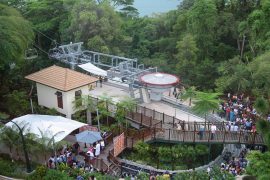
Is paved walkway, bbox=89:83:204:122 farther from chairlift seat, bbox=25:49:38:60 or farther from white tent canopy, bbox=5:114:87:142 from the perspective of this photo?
chairlift seat, bbox=25:49:38:60

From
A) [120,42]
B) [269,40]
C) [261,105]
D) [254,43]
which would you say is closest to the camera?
[261,105]

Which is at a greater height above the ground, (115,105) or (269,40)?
(269,40)

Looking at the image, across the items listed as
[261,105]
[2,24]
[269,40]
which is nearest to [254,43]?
[269,40]

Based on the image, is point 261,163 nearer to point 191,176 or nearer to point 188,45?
point 191,176

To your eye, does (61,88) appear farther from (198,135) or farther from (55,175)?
(198,135)

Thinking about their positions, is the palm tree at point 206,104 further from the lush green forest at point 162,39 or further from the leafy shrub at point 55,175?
the leafy shrub at point 55,175

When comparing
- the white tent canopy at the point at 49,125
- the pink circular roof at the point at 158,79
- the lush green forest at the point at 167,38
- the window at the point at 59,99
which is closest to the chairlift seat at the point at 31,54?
the lush green forest at the point at 167,38
